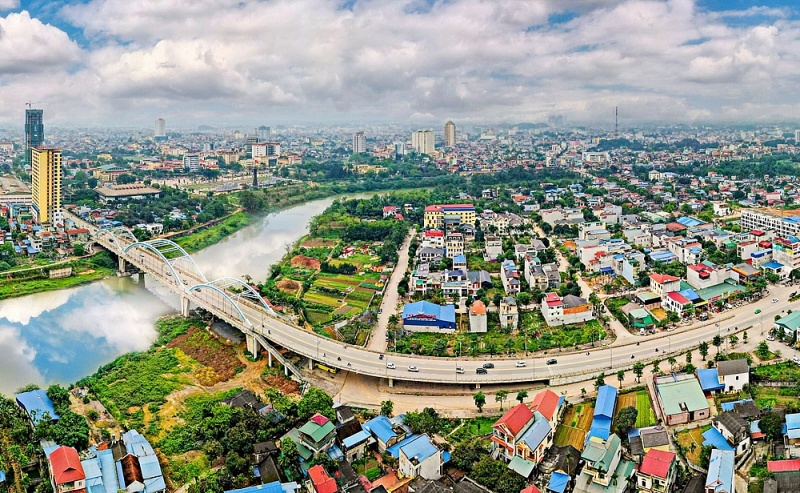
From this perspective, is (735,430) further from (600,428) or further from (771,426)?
(600,428)

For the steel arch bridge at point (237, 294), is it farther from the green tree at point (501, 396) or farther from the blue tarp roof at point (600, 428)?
the blue tarp roof at point (600, 428)

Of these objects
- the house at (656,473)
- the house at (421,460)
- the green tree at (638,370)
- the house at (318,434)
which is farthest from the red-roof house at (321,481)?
the green tree at (638,370)

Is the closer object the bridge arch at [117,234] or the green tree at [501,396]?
the green tree at [501,396]

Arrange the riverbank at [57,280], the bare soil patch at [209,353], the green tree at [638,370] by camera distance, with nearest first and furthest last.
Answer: the green tree at [638,370] → the bare soil patch at [209,353] → the riverbank at [57,280]

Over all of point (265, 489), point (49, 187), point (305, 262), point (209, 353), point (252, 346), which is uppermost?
point (49, 187)

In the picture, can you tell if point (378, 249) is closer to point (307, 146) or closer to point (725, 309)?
point (725, 309)

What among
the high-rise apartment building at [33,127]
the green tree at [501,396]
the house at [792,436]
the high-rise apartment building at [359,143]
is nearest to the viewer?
the house at [792,436]

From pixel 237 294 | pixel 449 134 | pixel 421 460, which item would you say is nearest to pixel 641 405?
pixel 421 460
